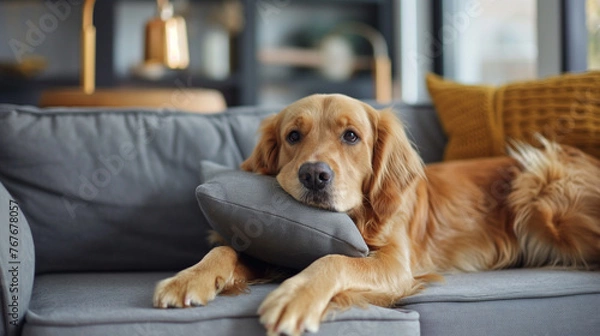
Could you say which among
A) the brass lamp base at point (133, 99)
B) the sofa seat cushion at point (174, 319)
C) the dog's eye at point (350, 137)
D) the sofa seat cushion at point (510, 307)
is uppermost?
the brass lamp base at point (133, 99)

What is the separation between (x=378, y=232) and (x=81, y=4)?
4.52 m

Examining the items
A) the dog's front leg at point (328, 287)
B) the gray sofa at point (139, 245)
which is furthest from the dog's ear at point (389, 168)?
the gray sofa at point (139, 245)

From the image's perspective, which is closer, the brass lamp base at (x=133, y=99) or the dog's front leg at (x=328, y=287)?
the dog's front leg at (x=328, y=287)

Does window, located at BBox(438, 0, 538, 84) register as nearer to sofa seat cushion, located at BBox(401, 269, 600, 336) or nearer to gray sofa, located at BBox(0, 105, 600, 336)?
gray sofa, located at BBox(0, 105, 600, 336)

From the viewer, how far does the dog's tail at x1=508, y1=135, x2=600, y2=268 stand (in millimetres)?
2109

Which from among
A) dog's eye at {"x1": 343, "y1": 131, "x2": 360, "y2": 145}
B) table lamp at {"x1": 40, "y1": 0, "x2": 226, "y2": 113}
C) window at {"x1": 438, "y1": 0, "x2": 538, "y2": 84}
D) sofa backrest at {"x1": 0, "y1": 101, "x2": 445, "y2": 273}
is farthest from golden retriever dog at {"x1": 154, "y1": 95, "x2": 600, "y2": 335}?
window at {"x1": 438, "y1": 0, "x2": 538, "y2": 84}

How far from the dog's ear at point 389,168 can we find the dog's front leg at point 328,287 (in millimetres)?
173

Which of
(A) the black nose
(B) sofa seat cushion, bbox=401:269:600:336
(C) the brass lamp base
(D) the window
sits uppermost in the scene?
(D) the window

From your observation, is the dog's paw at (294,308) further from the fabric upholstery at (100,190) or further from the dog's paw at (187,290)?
the fabric upholstery at (100,190)

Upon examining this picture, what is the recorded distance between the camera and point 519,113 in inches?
96.0

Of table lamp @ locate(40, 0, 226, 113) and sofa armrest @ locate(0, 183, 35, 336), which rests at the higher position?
table lamp @ locate(40, 0, 226, 113)

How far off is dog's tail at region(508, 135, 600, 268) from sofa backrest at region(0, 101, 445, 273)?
1104mm

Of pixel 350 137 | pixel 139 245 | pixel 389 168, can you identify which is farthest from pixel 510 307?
pixel 139 245

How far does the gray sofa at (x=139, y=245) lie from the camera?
1519 millimetres
